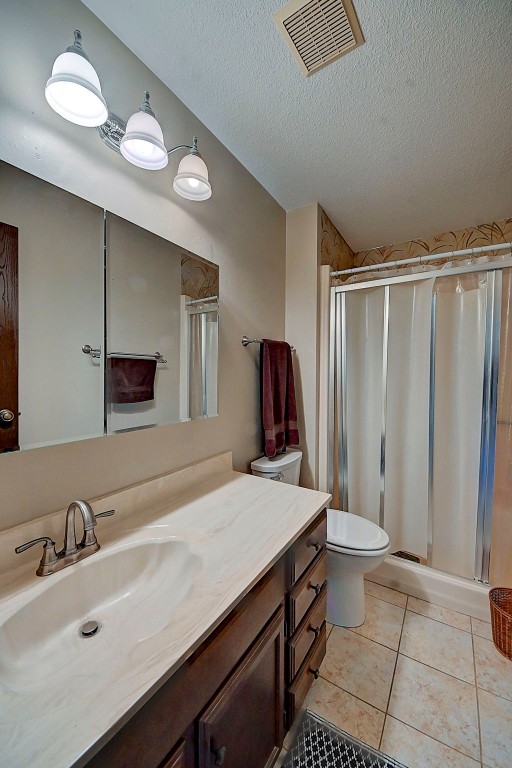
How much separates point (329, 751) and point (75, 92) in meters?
2.11

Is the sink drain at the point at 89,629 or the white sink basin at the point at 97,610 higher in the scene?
the white sink basin at the point at 97,610

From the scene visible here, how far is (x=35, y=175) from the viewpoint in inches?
29.2

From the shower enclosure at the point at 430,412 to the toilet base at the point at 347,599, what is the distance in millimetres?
499

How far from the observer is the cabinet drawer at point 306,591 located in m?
0.93

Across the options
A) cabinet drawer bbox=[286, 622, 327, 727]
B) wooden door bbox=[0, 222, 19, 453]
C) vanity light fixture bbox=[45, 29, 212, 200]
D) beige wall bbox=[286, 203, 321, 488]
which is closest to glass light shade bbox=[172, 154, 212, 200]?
vanity light fixture bbox=[45, 29, 212, 200]

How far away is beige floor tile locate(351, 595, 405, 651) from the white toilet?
0.16 ft

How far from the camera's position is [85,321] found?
85 centimetres

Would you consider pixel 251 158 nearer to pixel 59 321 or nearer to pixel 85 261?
pixel 85 261

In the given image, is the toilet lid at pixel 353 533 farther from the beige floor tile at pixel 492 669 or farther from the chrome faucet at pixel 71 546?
the chrome faucet at pixel 71 546

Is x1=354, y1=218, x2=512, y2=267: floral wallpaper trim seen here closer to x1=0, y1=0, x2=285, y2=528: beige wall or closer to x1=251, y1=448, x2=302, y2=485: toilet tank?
x1=0, y1=0, x2=285, y2=528: beige wall

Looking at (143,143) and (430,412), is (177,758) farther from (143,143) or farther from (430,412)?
(430,412)

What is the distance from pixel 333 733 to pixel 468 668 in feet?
2.24

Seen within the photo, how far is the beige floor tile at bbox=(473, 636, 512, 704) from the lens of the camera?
1.20 metres

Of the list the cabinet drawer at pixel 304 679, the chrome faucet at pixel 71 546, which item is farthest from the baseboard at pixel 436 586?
the chrome faucet at pixel 71 546
